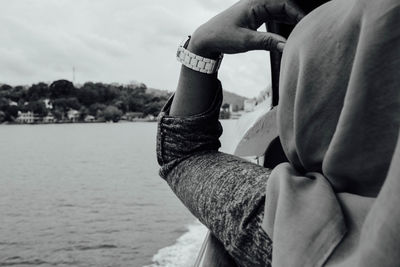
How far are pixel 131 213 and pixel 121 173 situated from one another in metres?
14.1

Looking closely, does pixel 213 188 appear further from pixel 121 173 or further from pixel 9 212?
pixel 121 173

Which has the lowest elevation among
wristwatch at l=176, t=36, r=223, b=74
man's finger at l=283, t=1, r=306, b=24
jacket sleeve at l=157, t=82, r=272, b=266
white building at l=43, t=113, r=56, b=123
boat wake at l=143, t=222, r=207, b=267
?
white building at l=43, t=113, r=56, b=123

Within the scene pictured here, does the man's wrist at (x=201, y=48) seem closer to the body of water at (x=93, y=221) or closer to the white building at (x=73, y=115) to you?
the body of water at (x=93, y=221)

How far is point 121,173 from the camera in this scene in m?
33.3

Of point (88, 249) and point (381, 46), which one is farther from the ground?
point (381, 46)

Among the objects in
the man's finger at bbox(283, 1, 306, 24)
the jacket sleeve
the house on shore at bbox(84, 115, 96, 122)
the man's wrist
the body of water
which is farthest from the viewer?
the house on shore at bbox(84, 115, 96, 122)

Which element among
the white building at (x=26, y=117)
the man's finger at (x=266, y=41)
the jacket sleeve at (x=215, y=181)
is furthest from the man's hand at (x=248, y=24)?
the white building at (x=26, y=117)

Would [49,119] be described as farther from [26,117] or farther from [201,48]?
[201,48]

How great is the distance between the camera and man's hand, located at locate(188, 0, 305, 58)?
131 cm

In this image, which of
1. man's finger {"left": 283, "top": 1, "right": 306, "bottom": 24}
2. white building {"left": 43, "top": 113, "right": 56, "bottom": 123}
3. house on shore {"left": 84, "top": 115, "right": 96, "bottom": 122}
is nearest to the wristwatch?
man's finger {"left": 283, "top": 1, "right": 306, "bottom": 24}

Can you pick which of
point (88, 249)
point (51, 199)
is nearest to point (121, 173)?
point (51, 199)

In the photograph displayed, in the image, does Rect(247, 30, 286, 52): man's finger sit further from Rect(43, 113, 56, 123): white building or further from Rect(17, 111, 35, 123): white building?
Rect(43, 113, 56, 123): white building

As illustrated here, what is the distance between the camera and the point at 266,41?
4.37 feet

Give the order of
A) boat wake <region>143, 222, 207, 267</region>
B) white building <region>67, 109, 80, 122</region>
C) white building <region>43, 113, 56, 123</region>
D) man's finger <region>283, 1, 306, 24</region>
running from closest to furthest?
man's finger <region>283, 1, 306, 24</region> → boat wake <region>143, 222, 207, 267</region> → white building <region>67, 109, 80, 122</region> → white building <region>43, 113, 56, 123</region>
